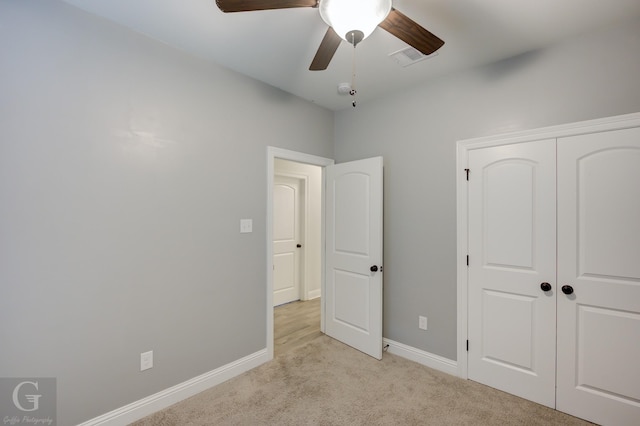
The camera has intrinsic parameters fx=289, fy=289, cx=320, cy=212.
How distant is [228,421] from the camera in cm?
200

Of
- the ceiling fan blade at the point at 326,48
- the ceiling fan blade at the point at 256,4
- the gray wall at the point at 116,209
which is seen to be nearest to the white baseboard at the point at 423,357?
the gray wall at the point at 116,209

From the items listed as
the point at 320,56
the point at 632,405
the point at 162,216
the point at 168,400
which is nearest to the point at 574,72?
the point at 320,56

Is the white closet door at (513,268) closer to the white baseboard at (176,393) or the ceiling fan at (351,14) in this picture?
the ceiling fan at (351,14)

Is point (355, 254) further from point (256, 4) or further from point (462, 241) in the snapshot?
point (256, 4)

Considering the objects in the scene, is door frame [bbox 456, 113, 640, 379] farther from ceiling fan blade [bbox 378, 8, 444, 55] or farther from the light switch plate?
the light switch plate

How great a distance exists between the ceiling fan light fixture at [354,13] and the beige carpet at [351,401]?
2.38m

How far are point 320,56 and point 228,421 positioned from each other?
8.09 feet

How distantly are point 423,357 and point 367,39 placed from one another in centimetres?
281

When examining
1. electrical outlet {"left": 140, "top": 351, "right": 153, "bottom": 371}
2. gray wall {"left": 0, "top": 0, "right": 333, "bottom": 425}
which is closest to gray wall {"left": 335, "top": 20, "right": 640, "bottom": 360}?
gray wall {"left": 0, "top": 0, "right": 333, "bottom": 425}

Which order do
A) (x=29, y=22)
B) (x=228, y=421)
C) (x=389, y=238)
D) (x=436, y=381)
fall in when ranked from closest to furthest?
1. (x=29, y=22)
2. (x=228, y=421)
3. (x=436, y=381)
4. (x=389, y=238)

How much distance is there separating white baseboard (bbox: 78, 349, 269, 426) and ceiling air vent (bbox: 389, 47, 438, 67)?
288 cm

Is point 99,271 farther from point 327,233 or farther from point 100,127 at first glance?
point 327,233

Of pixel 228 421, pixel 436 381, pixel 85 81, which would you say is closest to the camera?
pixel 85 81

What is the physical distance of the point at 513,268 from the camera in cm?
230
